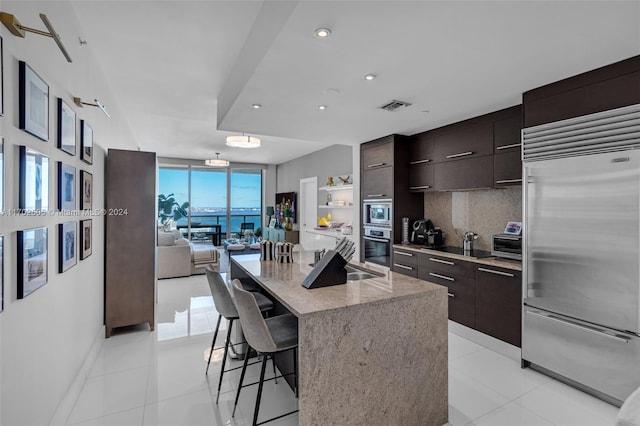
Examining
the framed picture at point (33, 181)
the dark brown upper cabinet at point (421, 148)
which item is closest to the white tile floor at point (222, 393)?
the framed picture at point (33, 181)

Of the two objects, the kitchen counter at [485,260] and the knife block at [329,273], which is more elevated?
the knife block at [329,273]

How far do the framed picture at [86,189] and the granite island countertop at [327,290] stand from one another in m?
1.32

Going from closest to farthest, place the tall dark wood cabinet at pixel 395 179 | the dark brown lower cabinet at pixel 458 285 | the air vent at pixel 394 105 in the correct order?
the air vent at pixel 394 105
the dark brown lower cabinet at pixel 458 285
the tall dark wood cabinet at pixel 395 179

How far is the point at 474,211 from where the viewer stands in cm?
387

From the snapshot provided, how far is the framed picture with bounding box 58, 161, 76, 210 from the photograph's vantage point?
1925 mm

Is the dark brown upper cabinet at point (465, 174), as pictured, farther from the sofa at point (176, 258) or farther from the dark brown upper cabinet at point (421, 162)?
the sofa at point (176, 258)

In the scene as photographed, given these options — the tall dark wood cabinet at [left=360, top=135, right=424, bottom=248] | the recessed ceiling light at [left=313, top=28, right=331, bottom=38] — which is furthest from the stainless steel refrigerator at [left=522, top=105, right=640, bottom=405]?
the recessed ceiling light at [left=313, top=28, right=331, bottom=38]

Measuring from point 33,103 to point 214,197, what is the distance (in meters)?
8.59

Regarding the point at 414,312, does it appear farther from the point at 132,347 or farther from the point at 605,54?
the point at 132,347

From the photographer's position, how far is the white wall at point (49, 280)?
51.5 inches

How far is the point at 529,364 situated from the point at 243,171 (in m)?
9.04

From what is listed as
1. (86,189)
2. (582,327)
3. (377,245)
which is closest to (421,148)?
(377,245)

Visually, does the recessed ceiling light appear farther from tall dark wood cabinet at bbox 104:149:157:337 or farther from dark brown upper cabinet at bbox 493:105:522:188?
tall dark wood cabinet at bbox 104:149:157:337

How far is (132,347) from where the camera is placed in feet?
10.3
